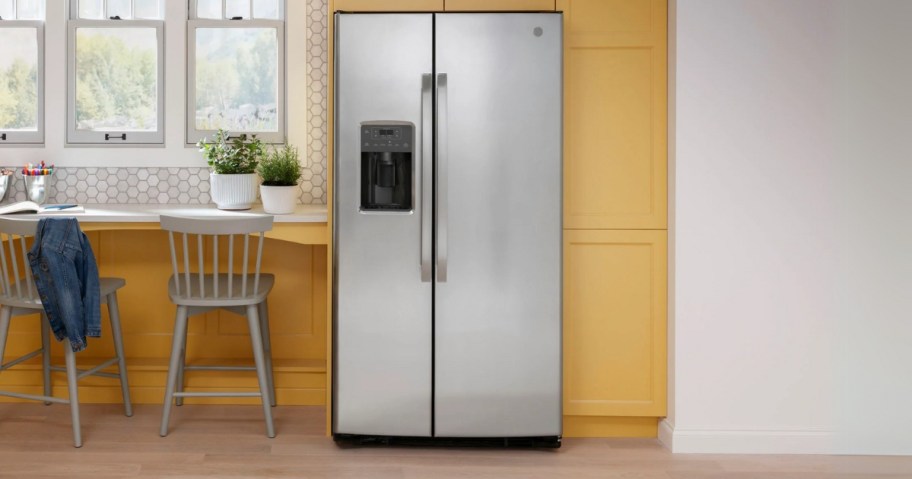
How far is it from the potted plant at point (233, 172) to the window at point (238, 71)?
0.26m

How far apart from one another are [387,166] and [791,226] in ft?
5.08

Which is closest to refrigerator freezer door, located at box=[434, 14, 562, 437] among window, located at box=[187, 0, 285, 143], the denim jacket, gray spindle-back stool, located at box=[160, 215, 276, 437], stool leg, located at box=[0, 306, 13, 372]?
gray spindle-back stool, located at box=[160, 215, 276, 437]

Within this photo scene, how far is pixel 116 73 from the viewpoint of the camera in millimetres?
4125

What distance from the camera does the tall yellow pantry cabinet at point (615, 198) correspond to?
3396mm

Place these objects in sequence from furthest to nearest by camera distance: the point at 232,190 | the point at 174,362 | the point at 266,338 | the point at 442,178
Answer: the point at 266,338 → the point at 232,190 → the point at 174,362 → the point at 442,178

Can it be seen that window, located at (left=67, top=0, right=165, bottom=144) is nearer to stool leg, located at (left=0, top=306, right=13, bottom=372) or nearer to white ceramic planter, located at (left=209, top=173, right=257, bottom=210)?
white ceramic planter, located at (left=209, top=173, right=257, bottom=210)

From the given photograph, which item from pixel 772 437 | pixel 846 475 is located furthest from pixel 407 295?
pixel 846 475

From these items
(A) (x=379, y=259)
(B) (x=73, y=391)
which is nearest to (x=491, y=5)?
(A) (x=379, y=259)

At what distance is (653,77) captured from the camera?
3404 millimetres

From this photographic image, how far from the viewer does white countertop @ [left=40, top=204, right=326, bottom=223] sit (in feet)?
11.6

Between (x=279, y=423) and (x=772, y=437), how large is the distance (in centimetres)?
199

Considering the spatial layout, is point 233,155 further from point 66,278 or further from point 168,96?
point 66,278

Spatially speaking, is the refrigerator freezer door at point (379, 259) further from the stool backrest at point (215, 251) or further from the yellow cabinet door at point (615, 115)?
the yellow cabinet door at point (615, 115)

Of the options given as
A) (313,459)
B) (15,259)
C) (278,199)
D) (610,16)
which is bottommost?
(313,459)
